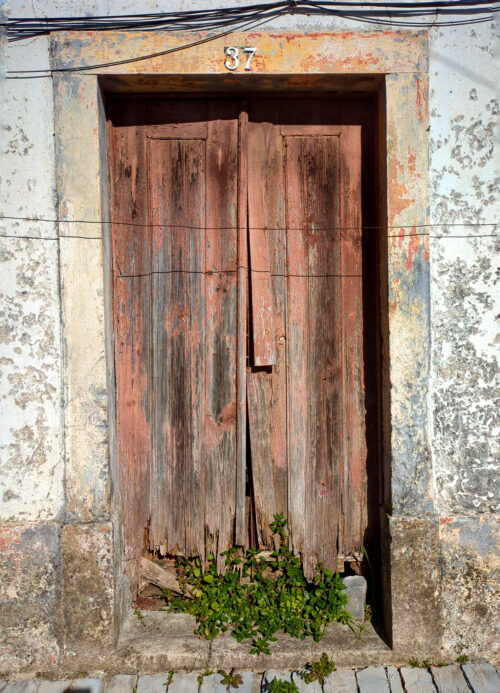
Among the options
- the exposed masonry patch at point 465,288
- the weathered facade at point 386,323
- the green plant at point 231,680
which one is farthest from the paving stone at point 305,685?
the exposed masonry patch at point 465,288

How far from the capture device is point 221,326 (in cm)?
296

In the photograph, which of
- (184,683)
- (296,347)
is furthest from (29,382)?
(184,683)

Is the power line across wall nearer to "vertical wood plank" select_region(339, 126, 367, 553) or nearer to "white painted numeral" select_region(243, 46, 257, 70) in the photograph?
"white painted numeral" select_region(243, 46, 257, 70)

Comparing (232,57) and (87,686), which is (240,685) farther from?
(232,57)

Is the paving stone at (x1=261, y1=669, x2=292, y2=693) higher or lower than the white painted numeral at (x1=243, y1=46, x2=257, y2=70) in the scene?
lower

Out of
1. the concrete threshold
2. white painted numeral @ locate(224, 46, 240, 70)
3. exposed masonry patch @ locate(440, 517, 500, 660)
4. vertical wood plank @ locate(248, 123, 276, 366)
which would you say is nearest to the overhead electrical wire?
white painted numeral @ locate(224, 46, 240, 70)

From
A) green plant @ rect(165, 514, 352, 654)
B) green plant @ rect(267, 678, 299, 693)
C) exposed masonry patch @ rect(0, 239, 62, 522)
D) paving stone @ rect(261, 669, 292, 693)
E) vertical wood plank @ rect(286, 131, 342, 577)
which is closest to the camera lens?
green plant @ rect(267, 678, 299, 693)

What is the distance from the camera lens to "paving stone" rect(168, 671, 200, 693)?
253cm

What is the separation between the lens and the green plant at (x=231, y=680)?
8.34ft

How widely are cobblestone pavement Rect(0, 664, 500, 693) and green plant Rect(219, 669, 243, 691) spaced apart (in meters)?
0.01

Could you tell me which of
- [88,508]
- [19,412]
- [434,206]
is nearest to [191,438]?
[88,508]

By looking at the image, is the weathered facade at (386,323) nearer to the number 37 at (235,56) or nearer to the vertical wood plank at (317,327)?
the number 37 at (235,56)

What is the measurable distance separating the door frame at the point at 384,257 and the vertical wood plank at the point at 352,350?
221 millimetres

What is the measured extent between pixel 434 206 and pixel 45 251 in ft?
6.35
